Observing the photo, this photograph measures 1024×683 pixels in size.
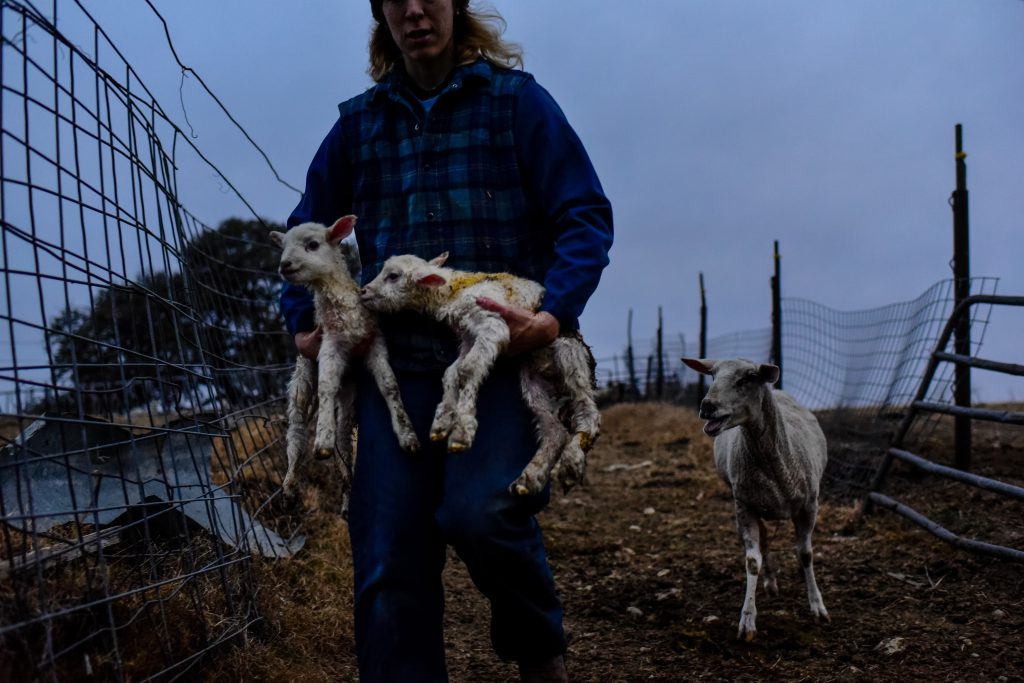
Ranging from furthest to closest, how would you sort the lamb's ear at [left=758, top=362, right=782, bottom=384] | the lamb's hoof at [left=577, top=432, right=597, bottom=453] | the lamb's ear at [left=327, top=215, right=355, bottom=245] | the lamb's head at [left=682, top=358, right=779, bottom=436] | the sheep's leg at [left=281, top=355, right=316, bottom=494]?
the lamb's ear at [left=758, top=362, right=782, bottom=384] < the lamb's head at [left=682, top=358, right=779, bottom=436] < the sheep's leg at [left=281, top=355, right=316, bottom=494] < the lamb's ear at [left=327, top=215, right=355, bottom=245] < the lamb's hoof at [left=577, top=432, right=597, bottom=453]

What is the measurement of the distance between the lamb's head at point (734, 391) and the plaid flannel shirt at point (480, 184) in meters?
2.12

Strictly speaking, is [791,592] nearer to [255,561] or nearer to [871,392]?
[255,561]

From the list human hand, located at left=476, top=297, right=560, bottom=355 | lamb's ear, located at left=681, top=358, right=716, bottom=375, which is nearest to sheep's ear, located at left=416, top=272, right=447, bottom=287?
human hand, located at left=476, top=297, right=560, bottom=355

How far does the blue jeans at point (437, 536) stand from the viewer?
2873 mm

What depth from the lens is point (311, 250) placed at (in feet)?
10.8

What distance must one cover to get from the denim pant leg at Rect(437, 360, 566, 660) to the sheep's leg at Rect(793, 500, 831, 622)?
8.67 ft

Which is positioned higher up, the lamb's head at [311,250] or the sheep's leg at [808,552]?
the lamb's head at [311,250]

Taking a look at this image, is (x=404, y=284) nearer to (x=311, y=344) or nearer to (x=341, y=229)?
(x=341, y=229)

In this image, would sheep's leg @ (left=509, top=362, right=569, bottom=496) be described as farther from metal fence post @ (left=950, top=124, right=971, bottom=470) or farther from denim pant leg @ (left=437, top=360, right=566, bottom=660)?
metal fence post @ (left=950, top=124, right=971, bottom=470)

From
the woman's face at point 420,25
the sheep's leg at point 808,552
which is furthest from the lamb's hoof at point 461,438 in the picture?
the sheep's leg at point 808,552

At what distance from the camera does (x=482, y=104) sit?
3174 mm

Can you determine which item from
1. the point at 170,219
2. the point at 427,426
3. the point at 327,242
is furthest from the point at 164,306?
the point at 427,426

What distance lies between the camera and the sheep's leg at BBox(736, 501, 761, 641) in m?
4.88

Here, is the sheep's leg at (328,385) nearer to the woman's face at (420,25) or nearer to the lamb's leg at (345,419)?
the lamb's leg at (345,419)
